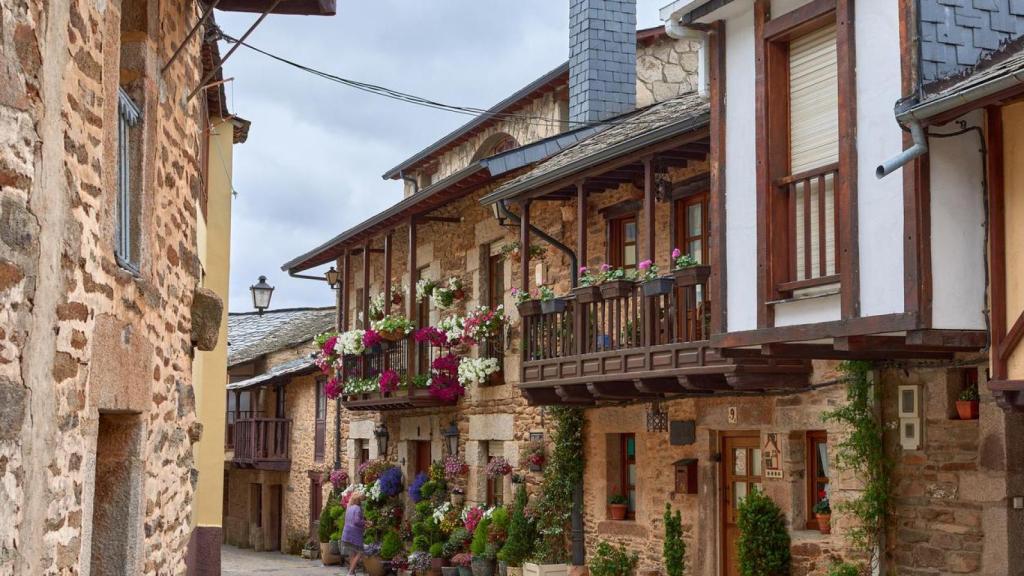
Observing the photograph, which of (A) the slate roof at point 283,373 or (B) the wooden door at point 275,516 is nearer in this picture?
(A) the slate roof at point 283,373

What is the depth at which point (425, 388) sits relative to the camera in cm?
1788

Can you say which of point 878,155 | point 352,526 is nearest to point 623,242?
point 878,155

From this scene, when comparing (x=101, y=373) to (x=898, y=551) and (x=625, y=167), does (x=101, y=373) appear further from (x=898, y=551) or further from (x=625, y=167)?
(x=625, y=167)

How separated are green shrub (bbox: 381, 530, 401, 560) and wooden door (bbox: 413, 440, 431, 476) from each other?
4.19 feet

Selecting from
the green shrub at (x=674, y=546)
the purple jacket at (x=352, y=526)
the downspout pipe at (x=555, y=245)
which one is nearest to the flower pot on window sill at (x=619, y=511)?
the green shrub at (x=674, y=546)

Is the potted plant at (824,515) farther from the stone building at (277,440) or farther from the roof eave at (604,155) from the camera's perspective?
the stone building at (277,440)

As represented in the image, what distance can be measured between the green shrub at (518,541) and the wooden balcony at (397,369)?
2933mm

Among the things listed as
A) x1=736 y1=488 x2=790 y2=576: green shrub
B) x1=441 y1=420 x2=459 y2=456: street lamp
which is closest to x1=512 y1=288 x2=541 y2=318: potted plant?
x1=736 y1=488 x2=790 y2=576: green shrub

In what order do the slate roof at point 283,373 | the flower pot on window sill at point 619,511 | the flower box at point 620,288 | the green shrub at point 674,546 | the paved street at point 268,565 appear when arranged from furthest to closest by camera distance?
1. the slate roof at point 283,373
2. the paved street at point 268,565
3. the flower pot on window sill at point 619,511
4. the green shrub at point 674,546
5. the flower box at point 620,288

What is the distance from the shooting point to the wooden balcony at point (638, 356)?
35.1ft

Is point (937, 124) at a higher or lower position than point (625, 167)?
lower

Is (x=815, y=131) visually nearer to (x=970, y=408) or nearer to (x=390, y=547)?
(x=970, y=408)

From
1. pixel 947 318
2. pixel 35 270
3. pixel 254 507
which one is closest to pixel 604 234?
pixel 947 318

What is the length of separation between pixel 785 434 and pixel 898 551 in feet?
5.51
